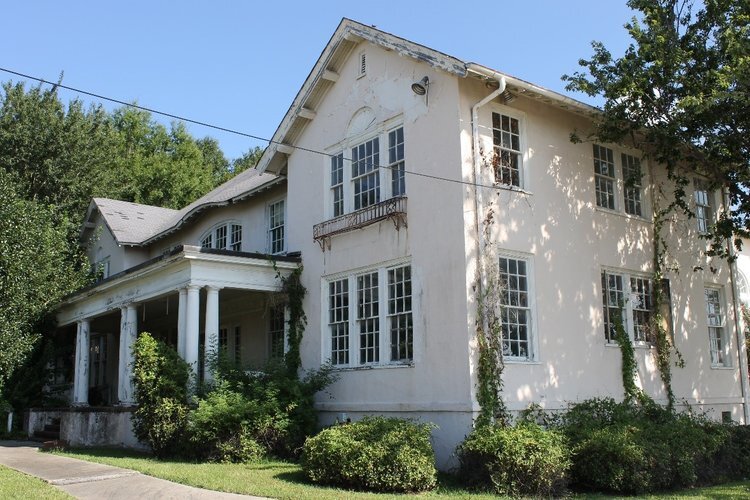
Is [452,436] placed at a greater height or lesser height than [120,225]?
lesser

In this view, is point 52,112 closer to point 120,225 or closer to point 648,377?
point 120,225

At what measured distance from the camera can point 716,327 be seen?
689 inches

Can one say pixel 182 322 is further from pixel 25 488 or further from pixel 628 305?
pixel 628 305

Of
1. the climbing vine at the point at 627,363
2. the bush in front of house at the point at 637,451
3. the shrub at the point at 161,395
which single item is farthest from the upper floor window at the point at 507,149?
the shrub at the point at 161,395

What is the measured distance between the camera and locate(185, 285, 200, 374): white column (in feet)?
50.2

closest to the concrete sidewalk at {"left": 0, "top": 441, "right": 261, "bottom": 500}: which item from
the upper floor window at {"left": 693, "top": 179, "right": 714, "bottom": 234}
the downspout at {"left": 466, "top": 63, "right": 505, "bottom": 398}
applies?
the downspout at {"left": 466, "top": 63, "right": 505, "bottom": 398}

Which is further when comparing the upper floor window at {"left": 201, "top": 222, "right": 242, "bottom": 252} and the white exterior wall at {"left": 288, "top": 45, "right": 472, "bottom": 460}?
the upper floor window at {"left": 201, "top": 222, "right": 242, "bottom": 252}

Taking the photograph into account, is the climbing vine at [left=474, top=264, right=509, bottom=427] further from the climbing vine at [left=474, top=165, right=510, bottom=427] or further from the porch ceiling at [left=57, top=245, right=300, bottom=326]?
the porch ceiling at [left=57, top=245, right=300, bottom=326]

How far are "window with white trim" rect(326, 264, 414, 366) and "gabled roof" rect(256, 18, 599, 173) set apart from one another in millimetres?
3914

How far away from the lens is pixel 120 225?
2756 cm

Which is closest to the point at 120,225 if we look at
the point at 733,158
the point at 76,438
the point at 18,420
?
the point at 18,420

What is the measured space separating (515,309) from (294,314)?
5373mm

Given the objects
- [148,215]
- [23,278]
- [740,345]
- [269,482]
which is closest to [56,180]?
[148,215]

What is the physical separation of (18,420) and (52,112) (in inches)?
555
